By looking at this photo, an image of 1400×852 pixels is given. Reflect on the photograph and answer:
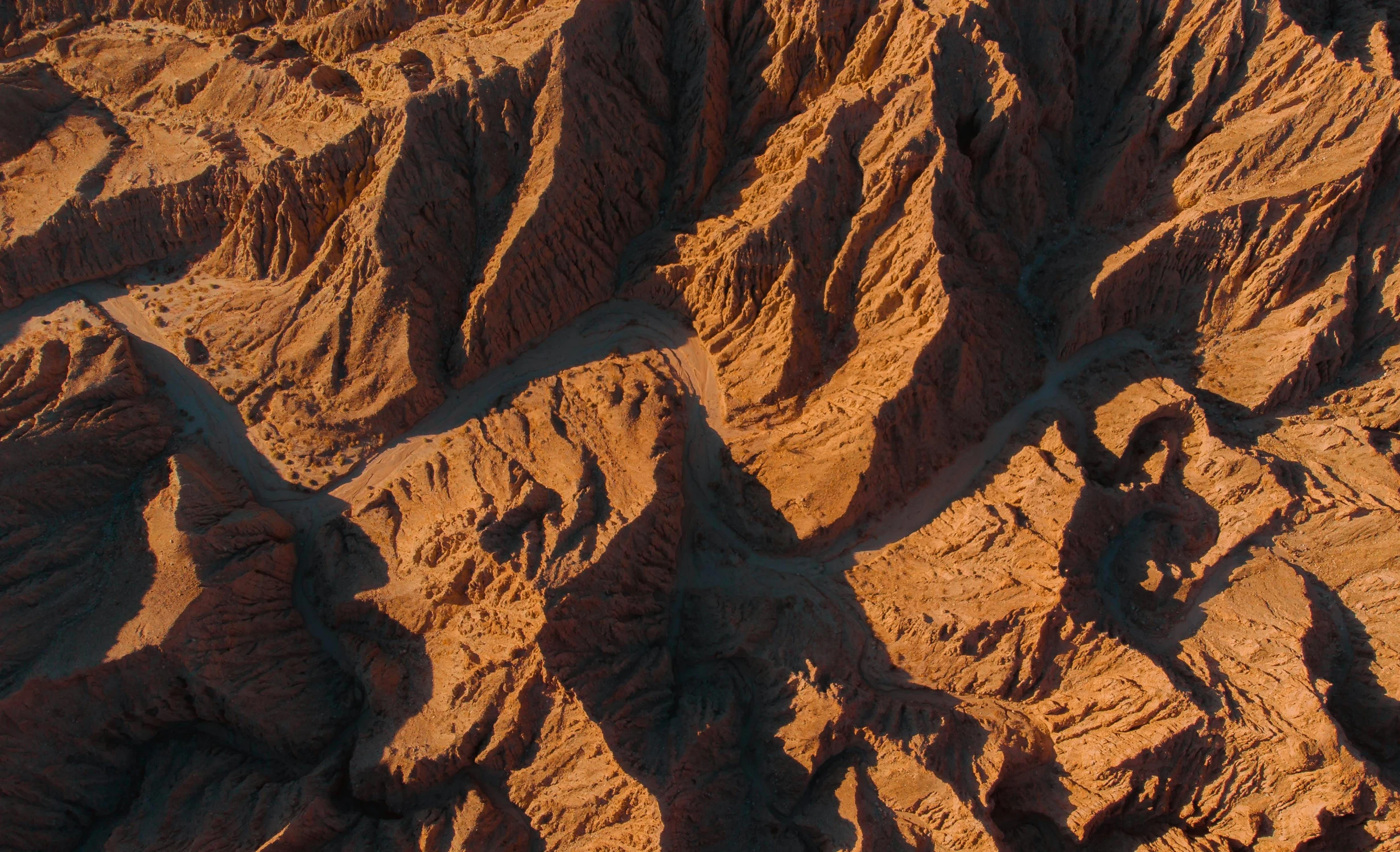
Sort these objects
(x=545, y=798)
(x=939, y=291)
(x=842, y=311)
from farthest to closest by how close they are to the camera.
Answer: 1. (x=842, y=311)
2. (x=939, y=291)
3. (x=545, y=798)

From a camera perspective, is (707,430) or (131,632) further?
(707,430)

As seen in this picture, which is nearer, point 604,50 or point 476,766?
point 476,766

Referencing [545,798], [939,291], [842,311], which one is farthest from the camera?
[842,311]

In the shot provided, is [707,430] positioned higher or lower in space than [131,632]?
lower

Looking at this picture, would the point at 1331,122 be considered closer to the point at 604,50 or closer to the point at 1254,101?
the point at 1254,101

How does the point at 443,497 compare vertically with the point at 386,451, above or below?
below

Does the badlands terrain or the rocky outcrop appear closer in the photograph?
the rocky outcrop

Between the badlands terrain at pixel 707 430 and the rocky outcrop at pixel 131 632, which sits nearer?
the rocky outcrop at pixel 131 632

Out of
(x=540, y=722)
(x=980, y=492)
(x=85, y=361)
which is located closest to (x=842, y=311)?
(x=980, y=492)
